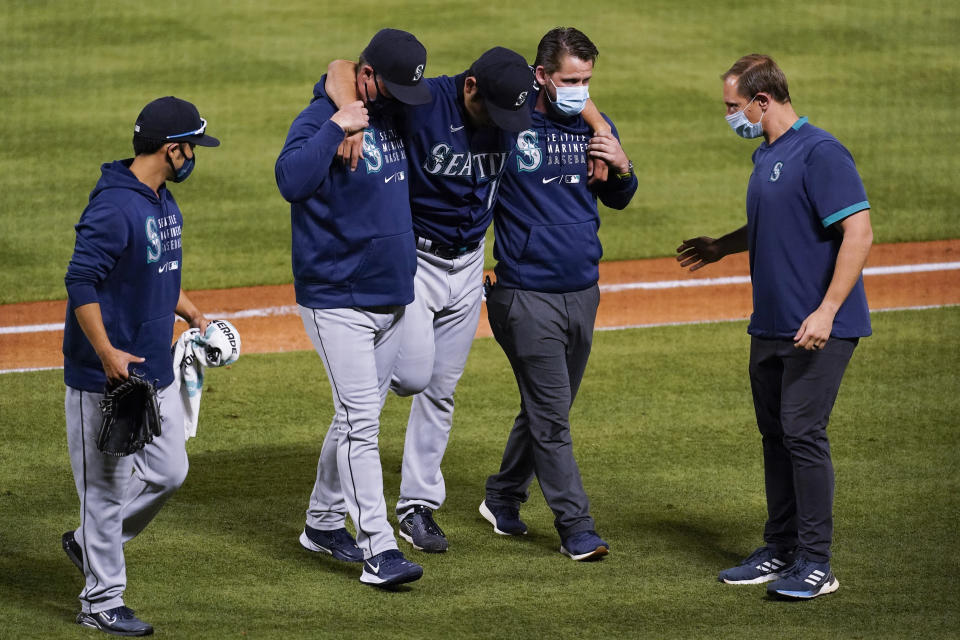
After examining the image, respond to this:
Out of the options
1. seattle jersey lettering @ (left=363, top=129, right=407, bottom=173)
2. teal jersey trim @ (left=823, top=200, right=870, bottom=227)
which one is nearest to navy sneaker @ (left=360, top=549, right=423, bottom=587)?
→ seattle jersey lettering @ (left=363, top=129, right=407, bottom=173)

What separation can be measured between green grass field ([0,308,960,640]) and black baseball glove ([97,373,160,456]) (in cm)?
69

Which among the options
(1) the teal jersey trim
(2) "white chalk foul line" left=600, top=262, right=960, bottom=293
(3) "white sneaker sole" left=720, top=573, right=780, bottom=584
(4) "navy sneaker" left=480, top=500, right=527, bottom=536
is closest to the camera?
(1) the teal jersey trim

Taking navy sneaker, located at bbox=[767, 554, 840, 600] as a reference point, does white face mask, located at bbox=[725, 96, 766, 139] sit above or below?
above

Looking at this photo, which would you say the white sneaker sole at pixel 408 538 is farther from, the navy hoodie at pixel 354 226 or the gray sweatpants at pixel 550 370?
the navy hoodie at pixel 354 226

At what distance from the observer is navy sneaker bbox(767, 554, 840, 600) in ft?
16.7

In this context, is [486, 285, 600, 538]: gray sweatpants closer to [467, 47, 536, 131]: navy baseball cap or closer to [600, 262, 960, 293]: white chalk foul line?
[467, 47, 536, 131]: navy baseball cap

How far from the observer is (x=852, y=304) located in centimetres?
511

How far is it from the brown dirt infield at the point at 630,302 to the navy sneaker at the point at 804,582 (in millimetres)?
4247

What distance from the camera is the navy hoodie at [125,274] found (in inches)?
177

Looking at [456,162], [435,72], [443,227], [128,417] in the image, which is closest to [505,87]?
[456,162]

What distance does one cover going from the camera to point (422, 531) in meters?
5.70

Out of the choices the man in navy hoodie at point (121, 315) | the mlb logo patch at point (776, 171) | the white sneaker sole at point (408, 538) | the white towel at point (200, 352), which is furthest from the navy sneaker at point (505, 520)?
the mlb logo patch at point (776, 171)

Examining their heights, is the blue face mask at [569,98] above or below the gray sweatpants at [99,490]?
above

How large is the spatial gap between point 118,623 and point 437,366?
1.69 metres
